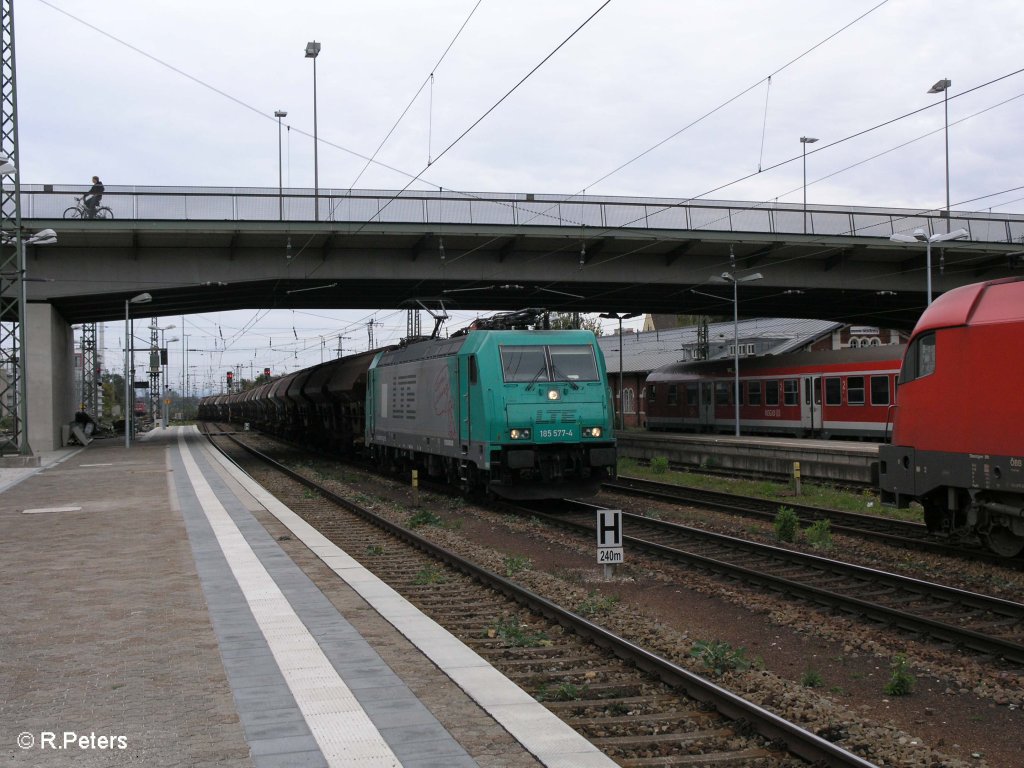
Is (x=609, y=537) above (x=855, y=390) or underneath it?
underneath

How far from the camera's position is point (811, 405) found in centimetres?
3378

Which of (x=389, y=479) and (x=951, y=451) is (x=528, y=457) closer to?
(x=951, y=451)

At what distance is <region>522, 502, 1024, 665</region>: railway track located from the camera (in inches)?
328

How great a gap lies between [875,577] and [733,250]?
77.3 ft

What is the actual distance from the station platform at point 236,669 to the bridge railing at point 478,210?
18359mm

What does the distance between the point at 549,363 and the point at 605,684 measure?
35.8 feet

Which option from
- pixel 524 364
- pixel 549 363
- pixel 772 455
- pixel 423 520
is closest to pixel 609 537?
pixel 423 520

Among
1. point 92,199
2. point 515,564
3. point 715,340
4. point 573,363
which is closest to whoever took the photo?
point 515,564

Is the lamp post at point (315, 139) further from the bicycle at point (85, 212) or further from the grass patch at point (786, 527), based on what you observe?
the grass patch at point (786, 527)

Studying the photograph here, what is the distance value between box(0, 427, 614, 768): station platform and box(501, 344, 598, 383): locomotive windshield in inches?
214

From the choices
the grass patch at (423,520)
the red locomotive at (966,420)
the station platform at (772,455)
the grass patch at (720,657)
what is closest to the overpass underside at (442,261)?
the station platform at (772,455)

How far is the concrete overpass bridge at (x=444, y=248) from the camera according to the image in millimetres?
29719

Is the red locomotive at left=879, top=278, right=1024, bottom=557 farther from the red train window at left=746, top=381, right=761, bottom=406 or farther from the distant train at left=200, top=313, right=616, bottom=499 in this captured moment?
the red train window at left=746, top=381, right=761, bottom=406

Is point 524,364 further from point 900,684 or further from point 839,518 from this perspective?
point 900,684
